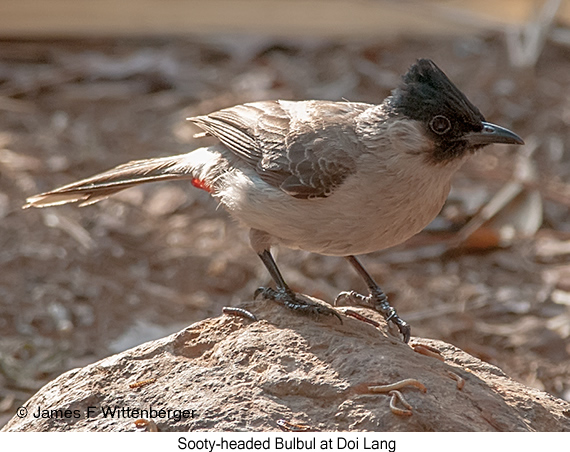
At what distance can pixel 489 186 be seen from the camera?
24.3 feet

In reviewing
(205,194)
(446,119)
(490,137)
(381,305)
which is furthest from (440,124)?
(205,194)

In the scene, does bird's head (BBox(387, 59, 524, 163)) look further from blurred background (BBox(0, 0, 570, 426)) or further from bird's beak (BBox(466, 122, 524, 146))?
blurred background (BBox(0, 0, 570, 426))

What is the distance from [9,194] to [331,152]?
3860 millimetres

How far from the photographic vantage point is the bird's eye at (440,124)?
4.00 m

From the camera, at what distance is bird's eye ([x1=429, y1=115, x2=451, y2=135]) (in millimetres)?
4000

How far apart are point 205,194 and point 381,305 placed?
133 inches

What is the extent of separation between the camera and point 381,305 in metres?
4.51

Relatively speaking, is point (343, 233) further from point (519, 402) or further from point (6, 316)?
point (6, 316)

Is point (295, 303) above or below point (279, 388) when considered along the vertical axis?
above

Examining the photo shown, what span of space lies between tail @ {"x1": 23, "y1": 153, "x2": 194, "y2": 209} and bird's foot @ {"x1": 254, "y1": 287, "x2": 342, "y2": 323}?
40.6 inches

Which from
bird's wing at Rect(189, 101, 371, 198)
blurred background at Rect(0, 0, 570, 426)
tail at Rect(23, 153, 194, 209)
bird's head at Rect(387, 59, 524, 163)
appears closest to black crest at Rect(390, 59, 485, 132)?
bird's head at Rect(387, 59, 524, 163)

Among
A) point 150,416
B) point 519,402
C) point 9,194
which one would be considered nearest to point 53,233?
point 9,194

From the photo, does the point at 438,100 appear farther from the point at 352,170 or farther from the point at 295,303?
the point at 295,303

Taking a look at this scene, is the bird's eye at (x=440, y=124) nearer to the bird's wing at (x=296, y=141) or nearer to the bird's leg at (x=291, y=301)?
the bird's wing at (x=296, y=141)
